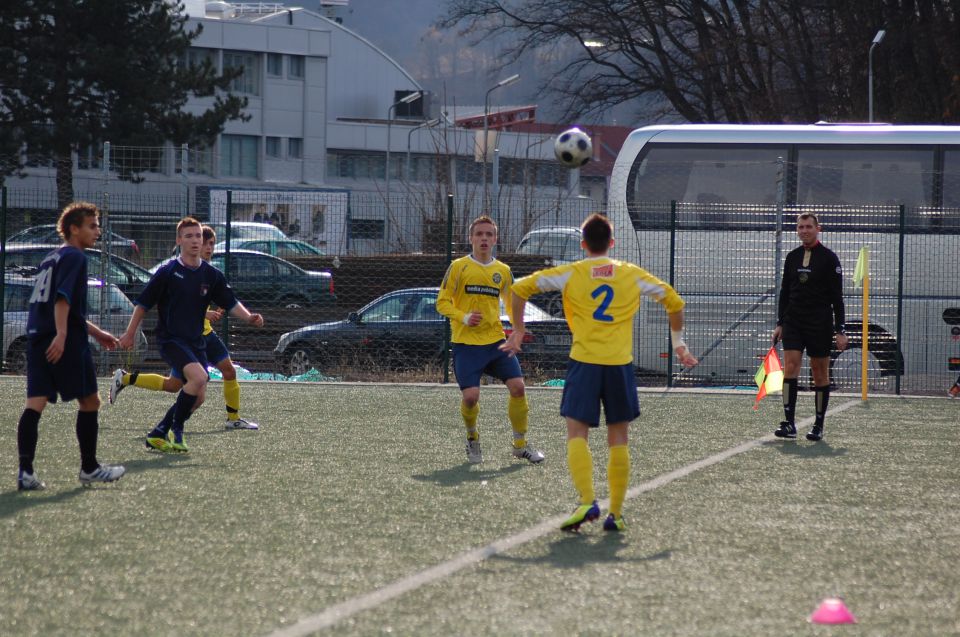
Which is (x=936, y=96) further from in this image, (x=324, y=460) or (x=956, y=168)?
(x=324, y=460)

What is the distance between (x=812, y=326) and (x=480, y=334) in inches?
123

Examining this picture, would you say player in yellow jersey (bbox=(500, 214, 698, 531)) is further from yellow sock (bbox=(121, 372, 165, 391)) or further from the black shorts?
yellow sock (bbox=(121, 372, 165, 391))

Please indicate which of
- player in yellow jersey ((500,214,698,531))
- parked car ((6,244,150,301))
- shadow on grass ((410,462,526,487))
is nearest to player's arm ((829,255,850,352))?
shadow on grass ((410,462,526,487))

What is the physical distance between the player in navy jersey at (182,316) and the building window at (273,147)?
5372cm

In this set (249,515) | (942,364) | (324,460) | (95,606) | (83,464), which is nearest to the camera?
(95,606)

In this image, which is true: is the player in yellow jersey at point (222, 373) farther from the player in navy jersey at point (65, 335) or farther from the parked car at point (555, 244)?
the parked car at point (555, 244)

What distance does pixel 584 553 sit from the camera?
5.89 meters

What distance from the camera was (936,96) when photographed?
90.9 ft

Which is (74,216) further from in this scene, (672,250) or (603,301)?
(672,250)

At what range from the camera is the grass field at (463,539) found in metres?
4.80

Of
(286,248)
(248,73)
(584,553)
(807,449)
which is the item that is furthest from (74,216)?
(248,73)

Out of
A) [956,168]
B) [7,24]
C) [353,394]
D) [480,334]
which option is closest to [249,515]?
[480,334]

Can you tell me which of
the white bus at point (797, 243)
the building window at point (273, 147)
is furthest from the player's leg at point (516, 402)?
the building window at point (273, 147)

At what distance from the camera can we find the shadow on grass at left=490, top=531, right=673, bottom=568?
5.72 m
